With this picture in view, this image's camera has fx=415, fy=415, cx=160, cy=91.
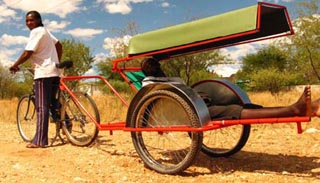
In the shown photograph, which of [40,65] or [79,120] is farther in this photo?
[79,120]

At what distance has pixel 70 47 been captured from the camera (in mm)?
33531

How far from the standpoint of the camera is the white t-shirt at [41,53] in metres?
6.21

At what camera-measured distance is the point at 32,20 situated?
20.5ft

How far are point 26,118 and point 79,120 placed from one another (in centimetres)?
132

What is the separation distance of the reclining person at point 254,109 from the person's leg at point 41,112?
186 cm

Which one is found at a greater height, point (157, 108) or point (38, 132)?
point (157, 108)

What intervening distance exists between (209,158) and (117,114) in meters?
5.83

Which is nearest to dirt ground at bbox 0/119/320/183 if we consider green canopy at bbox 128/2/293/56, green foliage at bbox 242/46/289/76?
green canopy at bbox 128/2/293/56

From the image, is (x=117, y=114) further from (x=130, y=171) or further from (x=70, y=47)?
(x=70, y=47)

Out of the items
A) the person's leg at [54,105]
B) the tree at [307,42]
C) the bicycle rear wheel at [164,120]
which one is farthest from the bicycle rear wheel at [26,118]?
the tree at [307,42]

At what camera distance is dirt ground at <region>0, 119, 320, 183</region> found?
175 inches

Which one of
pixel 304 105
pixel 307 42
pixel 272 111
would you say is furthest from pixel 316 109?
pixel 307 42

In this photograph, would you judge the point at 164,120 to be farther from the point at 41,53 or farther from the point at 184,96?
the point at 41,53

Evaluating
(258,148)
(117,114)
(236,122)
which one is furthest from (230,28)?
(117,114)
